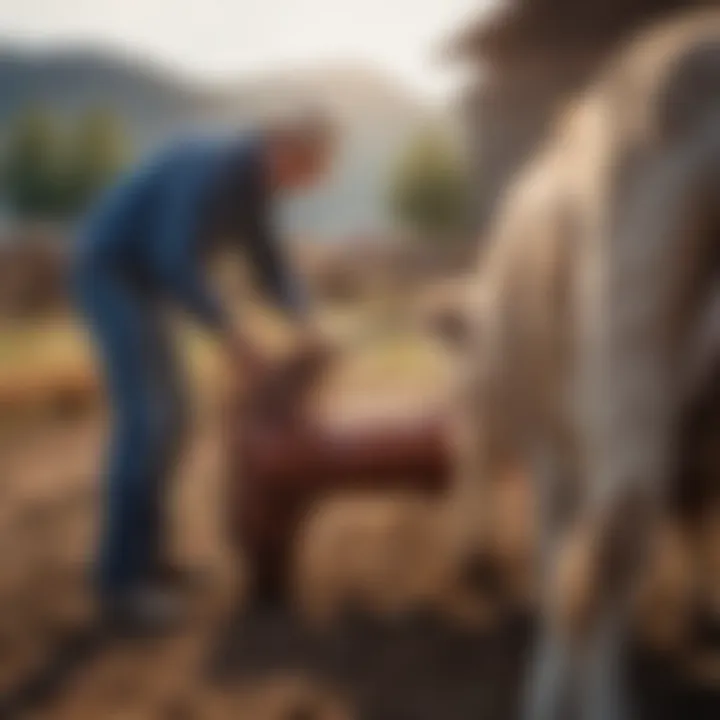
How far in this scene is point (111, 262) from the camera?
791mm

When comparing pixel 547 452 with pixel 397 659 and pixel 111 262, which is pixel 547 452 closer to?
pixel 397 659

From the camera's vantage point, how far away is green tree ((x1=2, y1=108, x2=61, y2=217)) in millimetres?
783

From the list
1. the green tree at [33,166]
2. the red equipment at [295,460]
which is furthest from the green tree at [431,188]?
the green tree at [33,166]

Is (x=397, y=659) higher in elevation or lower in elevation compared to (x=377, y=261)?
lower

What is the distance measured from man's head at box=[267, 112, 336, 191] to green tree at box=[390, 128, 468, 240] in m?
0.06

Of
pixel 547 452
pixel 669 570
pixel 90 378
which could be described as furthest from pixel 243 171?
pixel 669 570

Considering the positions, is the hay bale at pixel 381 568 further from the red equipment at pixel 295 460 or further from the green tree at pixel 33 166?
the green tree at pixel 33 166

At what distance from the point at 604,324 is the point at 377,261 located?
0.19m

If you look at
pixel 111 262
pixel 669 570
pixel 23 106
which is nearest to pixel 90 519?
pixel 111 262

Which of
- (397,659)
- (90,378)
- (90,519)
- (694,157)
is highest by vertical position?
(694,157)

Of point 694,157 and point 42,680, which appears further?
point 42,680

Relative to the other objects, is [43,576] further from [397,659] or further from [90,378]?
[397,659]

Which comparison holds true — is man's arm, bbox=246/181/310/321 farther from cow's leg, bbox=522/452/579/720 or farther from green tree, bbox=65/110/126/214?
cow's leg, bbox=522/452/579/720

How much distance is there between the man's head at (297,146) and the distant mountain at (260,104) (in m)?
0.01
